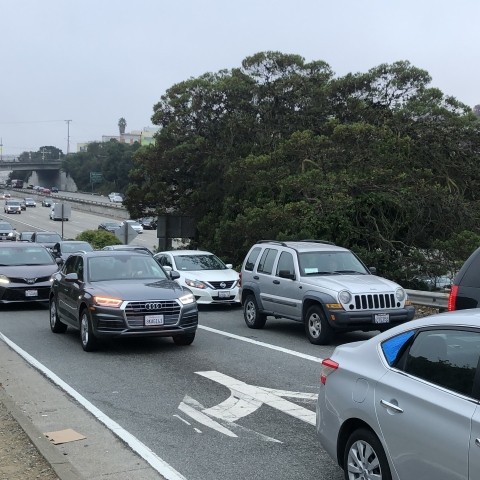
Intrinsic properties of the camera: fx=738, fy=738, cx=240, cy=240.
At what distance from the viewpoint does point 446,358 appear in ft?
15.3

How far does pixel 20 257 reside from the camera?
1973 centimetres

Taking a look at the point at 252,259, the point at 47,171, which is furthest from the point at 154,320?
the point at 47,171

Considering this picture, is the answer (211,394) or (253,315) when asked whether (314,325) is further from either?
(211,394)

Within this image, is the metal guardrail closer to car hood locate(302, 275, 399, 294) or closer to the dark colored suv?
car hood locate(302, 275, 399, 294)

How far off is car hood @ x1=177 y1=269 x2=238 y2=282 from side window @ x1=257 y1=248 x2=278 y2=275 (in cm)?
380

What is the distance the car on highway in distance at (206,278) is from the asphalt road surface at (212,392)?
10.5 feet

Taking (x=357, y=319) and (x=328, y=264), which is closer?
(x=357, y=319)

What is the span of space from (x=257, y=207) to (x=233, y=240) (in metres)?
1.99

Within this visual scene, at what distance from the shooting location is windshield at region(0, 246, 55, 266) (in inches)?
766

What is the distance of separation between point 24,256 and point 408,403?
1667cm

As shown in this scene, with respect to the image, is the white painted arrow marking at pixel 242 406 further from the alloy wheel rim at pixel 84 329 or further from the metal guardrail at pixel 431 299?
the metal guardrail at pixel 431 299

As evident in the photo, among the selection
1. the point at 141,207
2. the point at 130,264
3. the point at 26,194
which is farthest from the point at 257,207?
the point at 26,194

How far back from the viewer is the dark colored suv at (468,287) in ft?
27.4

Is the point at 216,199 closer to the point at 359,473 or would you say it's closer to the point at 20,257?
the point at 20,257
